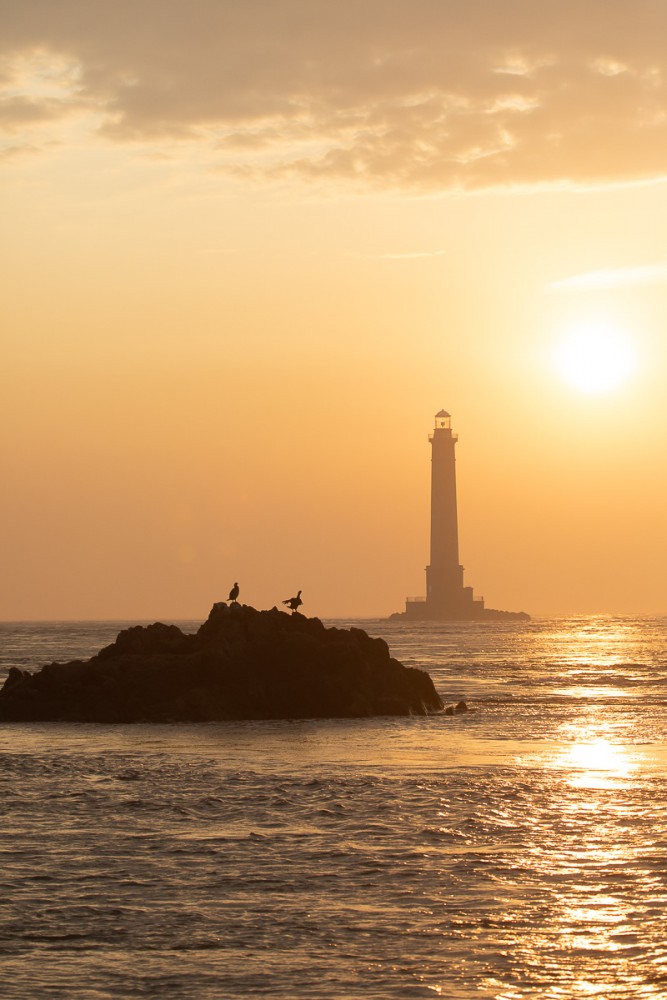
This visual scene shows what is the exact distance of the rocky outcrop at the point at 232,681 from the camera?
4703 cm

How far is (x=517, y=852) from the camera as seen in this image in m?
20.9

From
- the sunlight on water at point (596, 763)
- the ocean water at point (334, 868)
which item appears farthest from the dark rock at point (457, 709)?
the sunlight on water at point (596, 763)

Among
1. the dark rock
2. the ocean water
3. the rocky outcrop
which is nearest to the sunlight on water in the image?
the ocean water

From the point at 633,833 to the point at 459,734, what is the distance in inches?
734

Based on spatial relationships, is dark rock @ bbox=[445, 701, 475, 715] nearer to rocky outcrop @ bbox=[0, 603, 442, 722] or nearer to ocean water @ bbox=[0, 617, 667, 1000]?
rocky outcrop @ bbox=[0, 603, 442, 722]

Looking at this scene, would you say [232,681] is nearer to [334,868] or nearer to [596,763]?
[596,763]

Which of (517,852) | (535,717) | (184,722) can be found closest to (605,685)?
(535,717)

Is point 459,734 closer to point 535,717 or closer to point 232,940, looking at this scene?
point 535,717

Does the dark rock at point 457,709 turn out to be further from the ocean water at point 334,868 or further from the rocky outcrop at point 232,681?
the ocean water at point 334,868

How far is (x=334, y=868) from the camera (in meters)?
19.6

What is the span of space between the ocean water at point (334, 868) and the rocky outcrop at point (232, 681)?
26.8 ft

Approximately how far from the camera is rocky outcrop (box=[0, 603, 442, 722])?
4703 cm

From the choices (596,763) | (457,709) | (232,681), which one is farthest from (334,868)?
(457,709)

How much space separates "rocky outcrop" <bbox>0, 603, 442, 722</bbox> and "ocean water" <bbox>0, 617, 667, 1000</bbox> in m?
8.18
